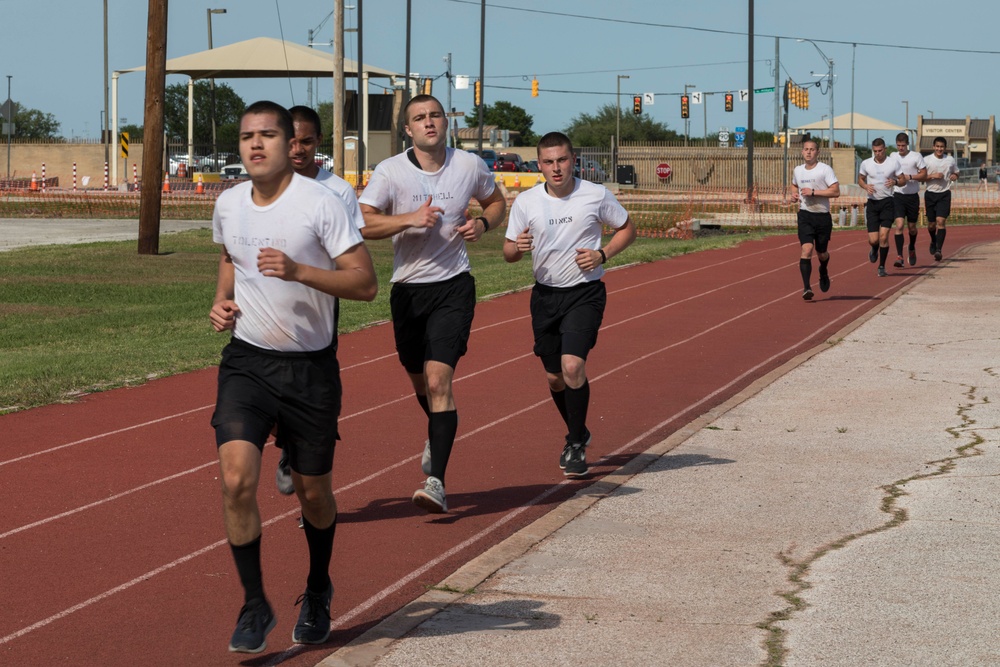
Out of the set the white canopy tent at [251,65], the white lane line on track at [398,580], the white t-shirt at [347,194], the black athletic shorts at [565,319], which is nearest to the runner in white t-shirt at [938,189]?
the white lane line on track at [398,580]

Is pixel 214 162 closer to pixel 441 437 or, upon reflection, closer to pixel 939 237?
pixel 939 237

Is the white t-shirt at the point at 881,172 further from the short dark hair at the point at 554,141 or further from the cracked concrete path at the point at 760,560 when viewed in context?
the short dark hair at the point at 554,141

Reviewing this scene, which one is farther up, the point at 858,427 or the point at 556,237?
the point at 556,237

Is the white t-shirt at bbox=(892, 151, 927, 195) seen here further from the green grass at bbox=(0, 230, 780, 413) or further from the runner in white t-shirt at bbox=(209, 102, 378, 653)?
the runner in white t-shirt at bbox=(209, 102, 378, 653)

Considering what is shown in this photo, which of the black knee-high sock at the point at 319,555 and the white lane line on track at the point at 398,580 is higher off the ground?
the black knee-high sock at the point at 319,555

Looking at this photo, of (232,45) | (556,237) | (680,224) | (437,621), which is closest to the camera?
(437,621)

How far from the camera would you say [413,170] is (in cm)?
760

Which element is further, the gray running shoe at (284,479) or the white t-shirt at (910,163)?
the white t-shirt at (910,163)

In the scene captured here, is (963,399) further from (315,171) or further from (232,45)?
(232,45)

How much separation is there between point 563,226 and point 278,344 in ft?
11.2

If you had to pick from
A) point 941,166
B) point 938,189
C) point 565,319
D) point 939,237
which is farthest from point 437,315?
point 939,237

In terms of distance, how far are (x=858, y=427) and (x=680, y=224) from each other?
84.9ft

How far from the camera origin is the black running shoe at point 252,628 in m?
5.05

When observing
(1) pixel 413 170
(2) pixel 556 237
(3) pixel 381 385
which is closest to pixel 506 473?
(2) pixel 556 237
